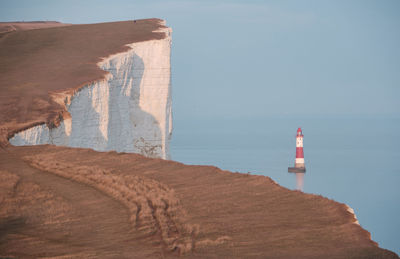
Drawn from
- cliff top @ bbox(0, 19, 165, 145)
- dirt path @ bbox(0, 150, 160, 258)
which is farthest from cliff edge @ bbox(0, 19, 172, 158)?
dirt path @ bbox(0, 150, 160, 258)

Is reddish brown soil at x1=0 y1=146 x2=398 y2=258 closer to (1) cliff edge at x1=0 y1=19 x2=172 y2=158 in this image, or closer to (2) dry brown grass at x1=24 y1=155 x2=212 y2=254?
(2) dry brown grass at x1=24 y1=155 x2=212 y2=254

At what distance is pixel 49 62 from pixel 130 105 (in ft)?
15.7

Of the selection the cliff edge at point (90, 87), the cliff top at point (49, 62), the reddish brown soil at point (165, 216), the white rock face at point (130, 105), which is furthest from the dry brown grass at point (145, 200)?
the white rock face at point (130, 105)

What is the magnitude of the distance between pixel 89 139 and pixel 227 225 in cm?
1272

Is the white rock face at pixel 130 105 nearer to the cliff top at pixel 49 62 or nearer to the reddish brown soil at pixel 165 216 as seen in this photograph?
the cliff top at pixel 49 62

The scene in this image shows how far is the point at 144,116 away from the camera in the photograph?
2728cm

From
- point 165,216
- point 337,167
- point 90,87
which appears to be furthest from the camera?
point 337,167

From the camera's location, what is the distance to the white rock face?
1997 cm

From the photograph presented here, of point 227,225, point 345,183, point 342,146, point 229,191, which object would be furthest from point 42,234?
point 342,146

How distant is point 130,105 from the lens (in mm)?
27062

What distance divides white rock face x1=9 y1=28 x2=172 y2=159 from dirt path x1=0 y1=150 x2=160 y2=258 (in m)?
9.09

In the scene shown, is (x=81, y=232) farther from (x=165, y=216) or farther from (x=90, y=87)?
(x=90, y=87)

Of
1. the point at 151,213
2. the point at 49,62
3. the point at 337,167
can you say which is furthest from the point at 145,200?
the point at 337,167

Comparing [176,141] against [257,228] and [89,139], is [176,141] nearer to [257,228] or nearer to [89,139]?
[89,139]
